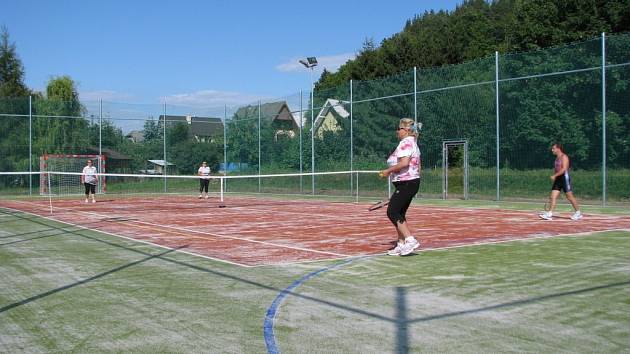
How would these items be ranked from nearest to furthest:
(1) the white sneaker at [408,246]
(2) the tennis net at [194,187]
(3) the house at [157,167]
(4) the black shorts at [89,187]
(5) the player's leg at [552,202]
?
1. (1) the white sneaker at [408,246]
2. (5) the player's leg at [552,202]
3. (4) the black shorts at [89,187]
4. (2) the tennis net at [194,187]
5. (3) the house at [157,167]

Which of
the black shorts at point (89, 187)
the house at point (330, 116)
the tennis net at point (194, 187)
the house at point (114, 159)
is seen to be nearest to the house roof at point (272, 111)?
the house at point (330, 116)

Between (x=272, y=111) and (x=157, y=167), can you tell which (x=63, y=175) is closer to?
(x=157, y=167)

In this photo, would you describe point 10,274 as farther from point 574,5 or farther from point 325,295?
point 574,5

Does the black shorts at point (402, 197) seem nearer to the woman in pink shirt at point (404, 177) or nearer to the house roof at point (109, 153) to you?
the woman in pink shirt at point (404, 177)

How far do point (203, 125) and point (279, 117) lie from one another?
22.0ft

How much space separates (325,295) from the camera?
6.25 meters

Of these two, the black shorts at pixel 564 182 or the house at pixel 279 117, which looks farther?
the house at pixel 279 117

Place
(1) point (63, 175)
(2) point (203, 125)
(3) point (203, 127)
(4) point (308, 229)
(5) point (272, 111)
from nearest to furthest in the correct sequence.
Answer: (4) point (308, 229) < (1) point (63, 175) < (5) point (272, 111) < (3) point (203, 127) < (2) point (203, 125)

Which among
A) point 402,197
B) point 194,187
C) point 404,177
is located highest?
point 404,177

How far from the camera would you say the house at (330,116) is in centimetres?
3191

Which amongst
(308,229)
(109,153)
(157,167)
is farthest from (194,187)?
(308,229)

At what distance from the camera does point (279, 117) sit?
36.6 m

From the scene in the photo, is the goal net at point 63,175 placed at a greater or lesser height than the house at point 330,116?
lesser

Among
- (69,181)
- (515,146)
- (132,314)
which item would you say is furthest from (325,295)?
(69,181)
